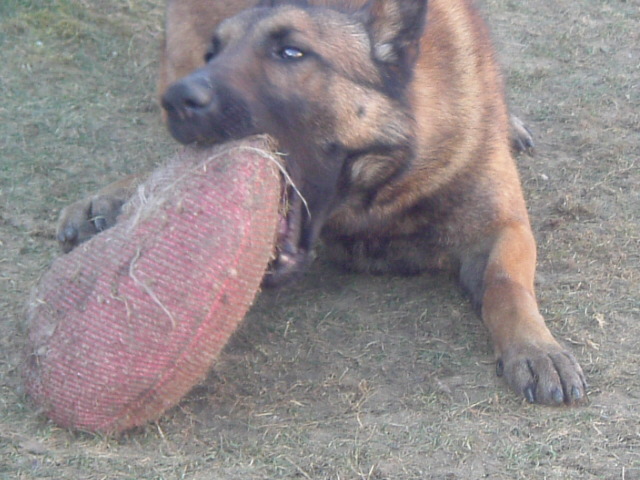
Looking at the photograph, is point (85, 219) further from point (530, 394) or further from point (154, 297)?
point (530, 394)

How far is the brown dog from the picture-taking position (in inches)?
116

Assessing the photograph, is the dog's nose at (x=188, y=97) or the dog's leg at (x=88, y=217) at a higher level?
the dog's nose at (x=188, y=97)

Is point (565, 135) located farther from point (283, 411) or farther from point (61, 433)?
point (61, 433)

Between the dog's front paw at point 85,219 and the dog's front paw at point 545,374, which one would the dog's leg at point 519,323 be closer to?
the dog's front paw at point 545,374

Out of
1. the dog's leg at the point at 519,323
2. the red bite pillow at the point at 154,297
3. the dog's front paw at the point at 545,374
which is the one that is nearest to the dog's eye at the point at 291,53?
the red bite pillow at the point at 154,297

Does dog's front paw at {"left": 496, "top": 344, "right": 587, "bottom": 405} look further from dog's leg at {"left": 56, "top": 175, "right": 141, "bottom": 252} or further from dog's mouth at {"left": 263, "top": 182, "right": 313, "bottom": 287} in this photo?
dog's leg at {"left": 56, "top": 175, "right": 141, "bottom": 252}

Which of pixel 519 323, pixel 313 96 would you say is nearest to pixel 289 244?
pixel 313 96

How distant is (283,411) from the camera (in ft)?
9.39

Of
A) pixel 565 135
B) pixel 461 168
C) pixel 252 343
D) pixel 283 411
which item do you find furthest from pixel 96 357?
pixel 565 135

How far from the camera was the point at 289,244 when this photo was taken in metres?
2.99

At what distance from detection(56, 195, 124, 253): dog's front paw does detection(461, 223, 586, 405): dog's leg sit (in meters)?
1.59

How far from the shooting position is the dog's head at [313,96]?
2.81 meters

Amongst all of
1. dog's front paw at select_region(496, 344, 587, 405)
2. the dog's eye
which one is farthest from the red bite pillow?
dog's front paw at select_region(496, 344, 587, 405)

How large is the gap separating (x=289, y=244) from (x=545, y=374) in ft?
3.23
